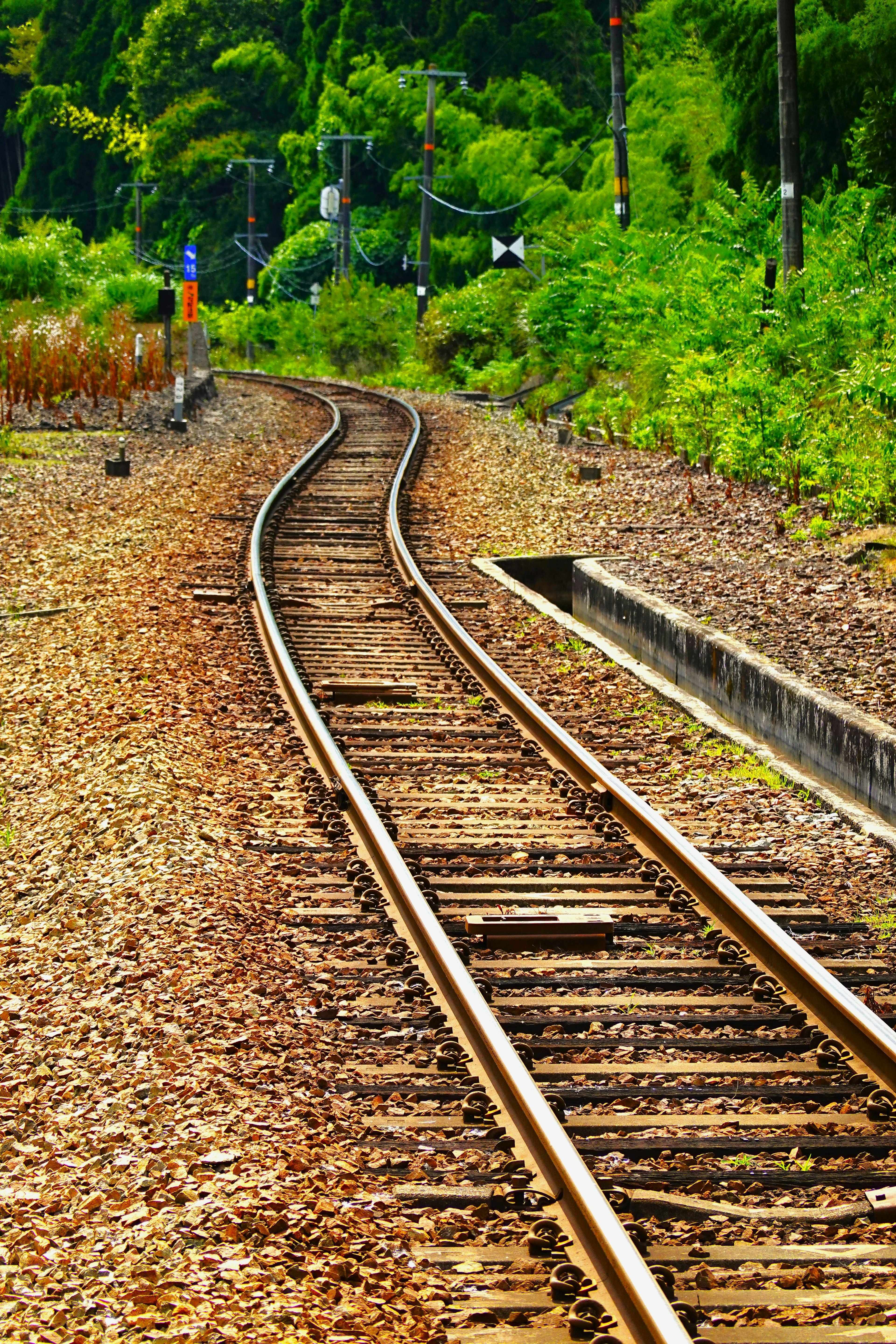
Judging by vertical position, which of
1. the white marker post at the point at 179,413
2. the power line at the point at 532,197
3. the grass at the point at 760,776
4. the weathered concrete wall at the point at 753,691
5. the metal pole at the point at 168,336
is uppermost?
the power line at the point at 532,197

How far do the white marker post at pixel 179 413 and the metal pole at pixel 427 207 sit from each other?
2010 centimetres

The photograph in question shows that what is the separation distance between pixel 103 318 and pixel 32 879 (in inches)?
1057

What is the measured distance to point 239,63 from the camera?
3071 inches

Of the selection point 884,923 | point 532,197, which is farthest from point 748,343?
Answer: point 532,197

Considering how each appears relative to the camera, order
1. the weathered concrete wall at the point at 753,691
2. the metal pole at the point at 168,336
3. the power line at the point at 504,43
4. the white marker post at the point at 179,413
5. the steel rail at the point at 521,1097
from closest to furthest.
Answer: the steel rail at the point at 521,1097, the weathered concrete wall at the point at 753,691, the white marker post at the point at 179,413, the metal pole at the point at 168,336, the power line at the point at 504,43

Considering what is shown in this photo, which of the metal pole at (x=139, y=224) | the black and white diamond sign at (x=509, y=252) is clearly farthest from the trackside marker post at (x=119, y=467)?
the metal pole at (x=139, y=224)

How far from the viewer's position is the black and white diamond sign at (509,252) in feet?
98.7

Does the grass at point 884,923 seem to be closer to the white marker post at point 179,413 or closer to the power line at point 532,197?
the white marker post at point 179,413

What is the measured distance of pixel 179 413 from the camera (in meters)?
24.2

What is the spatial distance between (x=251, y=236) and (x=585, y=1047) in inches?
2649

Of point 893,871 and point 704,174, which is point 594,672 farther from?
point 704,174

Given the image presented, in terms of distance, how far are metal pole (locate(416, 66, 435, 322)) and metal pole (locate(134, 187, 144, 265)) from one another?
2900cm

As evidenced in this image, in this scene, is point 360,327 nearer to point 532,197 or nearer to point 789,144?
point 532,197

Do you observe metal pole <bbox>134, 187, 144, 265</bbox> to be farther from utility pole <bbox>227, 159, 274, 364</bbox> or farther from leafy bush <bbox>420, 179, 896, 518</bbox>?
leafy bush <bbox>420, 179, 896, 518</bbox>
